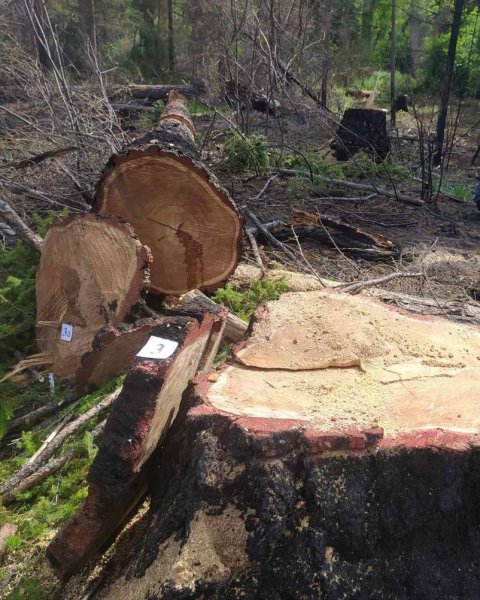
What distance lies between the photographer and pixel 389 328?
2285 millimetres

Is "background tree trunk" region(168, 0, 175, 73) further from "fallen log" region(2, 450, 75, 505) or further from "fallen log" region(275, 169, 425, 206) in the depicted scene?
"fallen log" region(2, 450, 75, 505)

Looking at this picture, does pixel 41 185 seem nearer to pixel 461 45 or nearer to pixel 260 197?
pixel 260 197

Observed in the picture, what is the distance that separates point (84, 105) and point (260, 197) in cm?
212

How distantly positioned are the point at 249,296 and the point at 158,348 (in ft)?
6.79

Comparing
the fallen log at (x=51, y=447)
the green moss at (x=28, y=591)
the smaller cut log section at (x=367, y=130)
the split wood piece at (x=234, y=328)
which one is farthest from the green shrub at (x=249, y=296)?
the smaller cut log section at (x=367, y=130)

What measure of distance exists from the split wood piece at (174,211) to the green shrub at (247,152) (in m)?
3.59

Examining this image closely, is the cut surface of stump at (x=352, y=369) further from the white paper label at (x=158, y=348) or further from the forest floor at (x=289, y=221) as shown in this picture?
the forest floor at (x=289, y=221)

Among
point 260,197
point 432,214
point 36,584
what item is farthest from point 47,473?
point 432,214

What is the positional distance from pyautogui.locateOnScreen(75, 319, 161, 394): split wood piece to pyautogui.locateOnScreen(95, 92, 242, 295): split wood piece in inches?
34.3

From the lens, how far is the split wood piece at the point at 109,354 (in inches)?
113

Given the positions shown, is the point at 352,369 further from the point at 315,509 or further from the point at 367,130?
the point at 367,130

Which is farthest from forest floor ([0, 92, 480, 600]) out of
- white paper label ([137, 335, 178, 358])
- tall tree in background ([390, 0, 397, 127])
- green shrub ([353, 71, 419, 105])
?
green shrub ([353, 71, 419, 105])

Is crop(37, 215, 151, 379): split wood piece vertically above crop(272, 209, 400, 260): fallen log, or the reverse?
crop(37, 215, 151, 379): split wood piece

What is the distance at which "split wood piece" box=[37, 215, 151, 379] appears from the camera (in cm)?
309
